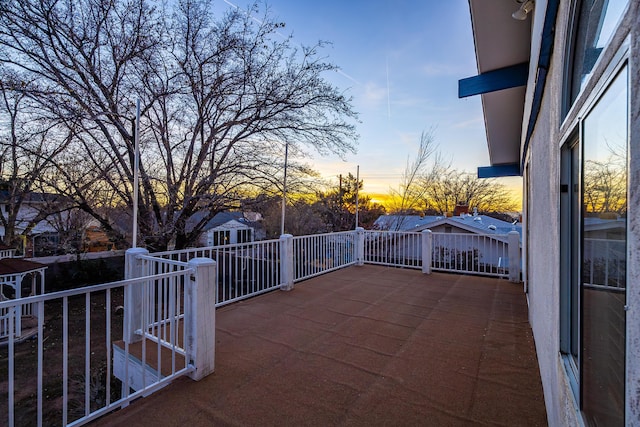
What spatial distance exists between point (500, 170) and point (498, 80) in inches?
183

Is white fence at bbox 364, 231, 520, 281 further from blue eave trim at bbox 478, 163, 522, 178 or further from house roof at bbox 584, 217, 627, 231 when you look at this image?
house roof at bbox 584, 217, 627, 231

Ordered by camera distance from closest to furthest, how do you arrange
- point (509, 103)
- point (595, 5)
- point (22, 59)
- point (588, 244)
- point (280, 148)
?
point (595, 5), point (588, 244), point (509, 103), point (22, 59), point (280, 148)

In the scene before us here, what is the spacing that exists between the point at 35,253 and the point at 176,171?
5.59m

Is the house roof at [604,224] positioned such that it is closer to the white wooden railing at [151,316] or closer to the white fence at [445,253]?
the white wooden railing at [151,316]

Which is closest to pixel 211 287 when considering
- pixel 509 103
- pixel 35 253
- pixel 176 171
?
pixel 509 103

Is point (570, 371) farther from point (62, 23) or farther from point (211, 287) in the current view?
point (62, 23)

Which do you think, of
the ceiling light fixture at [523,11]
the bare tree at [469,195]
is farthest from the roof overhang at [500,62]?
the bare tree at [469,195]

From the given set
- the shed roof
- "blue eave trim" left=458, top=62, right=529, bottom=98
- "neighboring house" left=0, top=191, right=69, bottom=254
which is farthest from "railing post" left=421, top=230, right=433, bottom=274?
"neighboring house" left=0, top=191, right=69, bottom=254

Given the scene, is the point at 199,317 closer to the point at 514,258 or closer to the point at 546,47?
the point at 546,47

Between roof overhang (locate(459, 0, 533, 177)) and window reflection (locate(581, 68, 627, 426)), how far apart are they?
2581 mm

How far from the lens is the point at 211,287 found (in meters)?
2.61

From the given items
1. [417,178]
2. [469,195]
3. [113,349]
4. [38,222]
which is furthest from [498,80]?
[469,195]

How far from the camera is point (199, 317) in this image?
2516mm

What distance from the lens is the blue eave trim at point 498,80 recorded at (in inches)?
144
